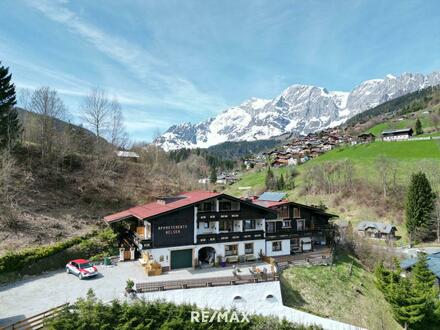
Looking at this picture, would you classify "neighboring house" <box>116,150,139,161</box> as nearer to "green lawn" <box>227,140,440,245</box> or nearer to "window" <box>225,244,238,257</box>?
"window" <box>225,244,238,257</box>

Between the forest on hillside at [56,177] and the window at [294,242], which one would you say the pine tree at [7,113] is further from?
the window at [294,242]

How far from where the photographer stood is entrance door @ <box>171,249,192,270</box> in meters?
28.6

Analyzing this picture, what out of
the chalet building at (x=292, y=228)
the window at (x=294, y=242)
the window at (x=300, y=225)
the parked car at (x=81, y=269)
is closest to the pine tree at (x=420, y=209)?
the chalet building at (x=292, y=228)

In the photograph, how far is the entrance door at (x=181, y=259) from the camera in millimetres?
28594

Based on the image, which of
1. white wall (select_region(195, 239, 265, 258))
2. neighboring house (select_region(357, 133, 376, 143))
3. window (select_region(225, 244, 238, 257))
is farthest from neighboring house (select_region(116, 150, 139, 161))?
neighboring house (select_region(357, 133, 376, 143))

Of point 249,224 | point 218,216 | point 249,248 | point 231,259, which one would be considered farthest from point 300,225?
point 218,216

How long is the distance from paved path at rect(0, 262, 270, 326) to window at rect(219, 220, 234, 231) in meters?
4.01

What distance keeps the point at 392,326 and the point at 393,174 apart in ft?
179

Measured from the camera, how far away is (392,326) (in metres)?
26.5

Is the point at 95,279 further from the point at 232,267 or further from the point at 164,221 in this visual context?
the point at 232,267

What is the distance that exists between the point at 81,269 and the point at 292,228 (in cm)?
2294

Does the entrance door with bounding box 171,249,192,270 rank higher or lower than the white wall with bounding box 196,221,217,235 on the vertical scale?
lower

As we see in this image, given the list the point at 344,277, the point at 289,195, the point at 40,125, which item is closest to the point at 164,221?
the point at 344,277

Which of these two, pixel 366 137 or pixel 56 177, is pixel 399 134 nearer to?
pixel 366 137
